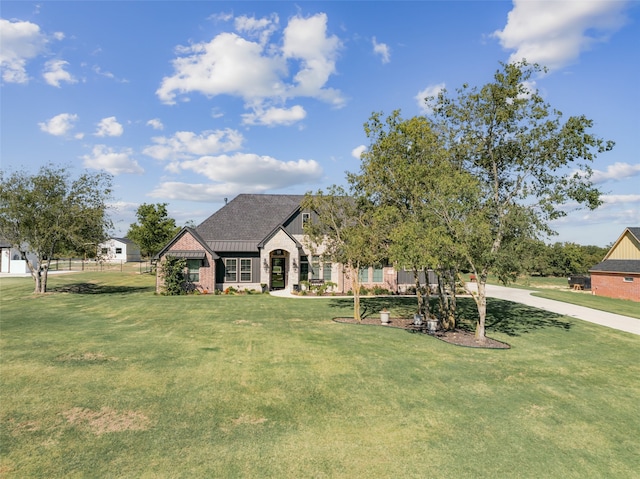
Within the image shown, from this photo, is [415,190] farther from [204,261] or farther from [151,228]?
[151,228]

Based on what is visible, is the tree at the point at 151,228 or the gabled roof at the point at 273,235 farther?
the tree at the point at 151,228

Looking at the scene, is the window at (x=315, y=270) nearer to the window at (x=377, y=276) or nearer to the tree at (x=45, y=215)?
the window at (x=377, y=276)

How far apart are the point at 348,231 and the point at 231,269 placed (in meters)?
16.7

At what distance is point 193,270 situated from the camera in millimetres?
32750

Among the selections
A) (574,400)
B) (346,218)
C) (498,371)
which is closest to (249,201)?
(346,218)

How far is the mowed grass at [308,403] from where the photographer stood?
729 cm

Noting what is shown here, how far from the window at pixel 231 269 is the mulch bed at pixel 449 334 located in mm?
15298

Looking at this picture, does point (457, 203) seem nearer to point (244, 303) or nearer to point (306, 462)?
point (306, 462)

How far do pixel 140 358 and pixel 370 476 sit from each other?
379 inches

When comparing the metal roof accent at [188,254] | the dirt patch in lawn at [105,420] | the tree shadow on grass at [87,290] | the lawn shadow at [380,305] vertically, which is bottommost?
the dirt patch in lawn at [105,420]

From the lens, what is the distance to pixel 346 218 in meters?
22.3

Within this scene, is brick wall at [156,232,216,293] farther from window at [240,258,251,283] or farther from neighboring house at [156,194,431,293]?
window at [240,258,251,283]

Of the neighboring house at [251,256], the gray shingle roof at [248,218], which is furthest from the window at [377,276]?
the gray shingle roof at [248,218]

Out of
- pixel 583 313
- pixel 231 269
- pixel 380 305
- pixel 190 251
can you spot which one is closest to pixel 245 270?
pixel 231 269
